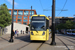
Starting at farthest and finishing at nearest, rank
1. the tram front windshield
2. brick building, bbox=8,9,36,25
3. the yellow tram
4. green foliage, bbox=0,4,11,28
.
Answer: brick building, bbox=8,9,36,25 → green foliage, bbox=0,4,11,28 → the tram front windshield → the yellow tram

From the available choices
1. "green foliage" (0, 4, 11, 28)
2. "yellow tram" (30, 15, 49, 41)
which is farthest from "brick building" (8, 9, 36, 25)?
"yellow tram" (30, 15, 49, 41)

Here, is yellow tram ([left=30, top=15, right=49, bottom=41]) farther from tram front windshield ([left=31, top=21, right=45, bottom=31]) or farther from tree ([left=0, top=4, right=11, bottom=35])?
tree ([left=0, top=4, right=11, bottom=35])

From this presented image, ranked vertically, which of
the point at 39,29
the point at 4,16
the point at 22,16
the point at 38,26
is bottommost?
the point at 39,29

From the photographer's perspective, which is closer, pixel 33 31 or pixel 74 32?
pixel 33 31

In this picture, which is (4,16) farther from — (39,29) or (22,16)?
(22,16)

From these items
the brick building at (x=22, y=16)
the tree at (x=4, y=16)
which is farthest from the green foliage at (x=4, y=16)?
the brick building at (x=22, y=16)

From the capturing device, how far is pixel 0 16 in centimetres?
3183

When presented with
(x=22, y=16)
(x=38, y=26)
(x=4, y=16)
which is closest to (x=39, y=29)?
(x=38, y=26)

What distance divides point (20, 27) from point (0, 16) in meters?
14.9

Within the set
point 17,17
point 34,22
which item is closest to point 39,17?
point 34,22

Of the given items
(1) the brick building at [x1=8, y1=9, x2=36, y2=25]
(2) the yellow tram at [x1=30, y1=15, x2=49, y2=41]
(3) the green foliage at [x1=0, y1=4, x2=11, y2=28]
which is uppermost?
(1) the brick building at [x1=8, y1=9, x2=36, y2=25]

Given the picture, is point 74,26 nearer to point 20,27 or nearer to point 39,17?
point 20,27

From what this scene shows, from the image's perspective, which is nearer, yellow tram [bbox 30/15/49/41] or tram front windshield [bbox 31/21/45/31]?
yellow tram [bbox 30/15/49/41]

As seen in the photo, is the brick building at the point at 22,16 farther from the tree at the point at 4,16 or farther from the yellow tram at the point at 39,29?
the yellow tram at the point at 39,29
